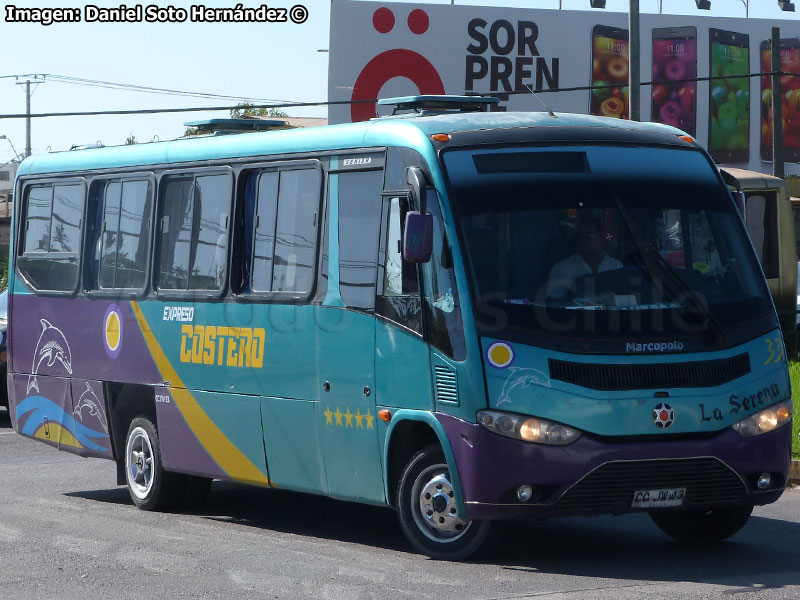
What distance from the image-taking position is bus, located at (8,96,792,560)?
8.33 meters

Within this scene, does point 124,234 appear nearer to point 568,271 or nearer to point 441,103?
point 441,103

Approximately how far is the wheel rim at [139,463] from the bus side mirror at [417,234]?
164 inches

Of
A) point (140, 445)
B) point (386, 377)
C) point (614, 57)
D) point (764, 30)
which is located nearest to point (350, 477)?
point (386, 377)

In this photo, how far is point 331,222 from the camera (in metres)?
9.78

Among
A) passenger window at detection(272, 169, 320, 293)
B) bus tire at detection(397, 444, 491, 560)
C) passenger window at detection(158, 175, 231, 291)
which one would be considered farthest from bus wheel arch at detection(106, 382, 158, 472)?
bus tire at detection(397, 444, 491, 560)

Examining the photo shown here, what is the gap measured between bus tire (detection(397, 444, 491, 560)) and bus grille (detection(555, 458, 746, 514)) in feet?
2.09

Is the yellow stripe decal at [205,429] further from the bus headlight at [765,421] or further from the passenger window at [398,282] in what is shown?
the bus headlight at [765,421]

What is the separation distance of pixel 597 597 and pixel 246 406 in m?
3.72

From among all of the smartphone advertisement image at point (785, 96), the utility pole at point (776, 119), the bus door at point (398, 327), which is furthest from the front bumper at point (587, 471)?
the smartphone advertisement image at point (785, 96)

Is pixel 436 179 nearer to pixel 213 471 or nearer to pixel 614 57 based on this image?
pixel 213 471

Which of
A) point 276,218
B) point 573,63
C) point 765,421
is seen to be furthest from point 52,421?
point 573,63

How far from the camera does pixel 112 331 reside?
12234 mm

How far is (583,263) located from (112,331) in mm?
4990

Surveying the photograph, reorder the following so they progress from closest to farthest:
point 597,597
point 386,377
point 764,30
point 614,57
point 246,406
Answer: point 597,597 < point 386,377 < point 246,406 < point 614,57 < point 764,30
